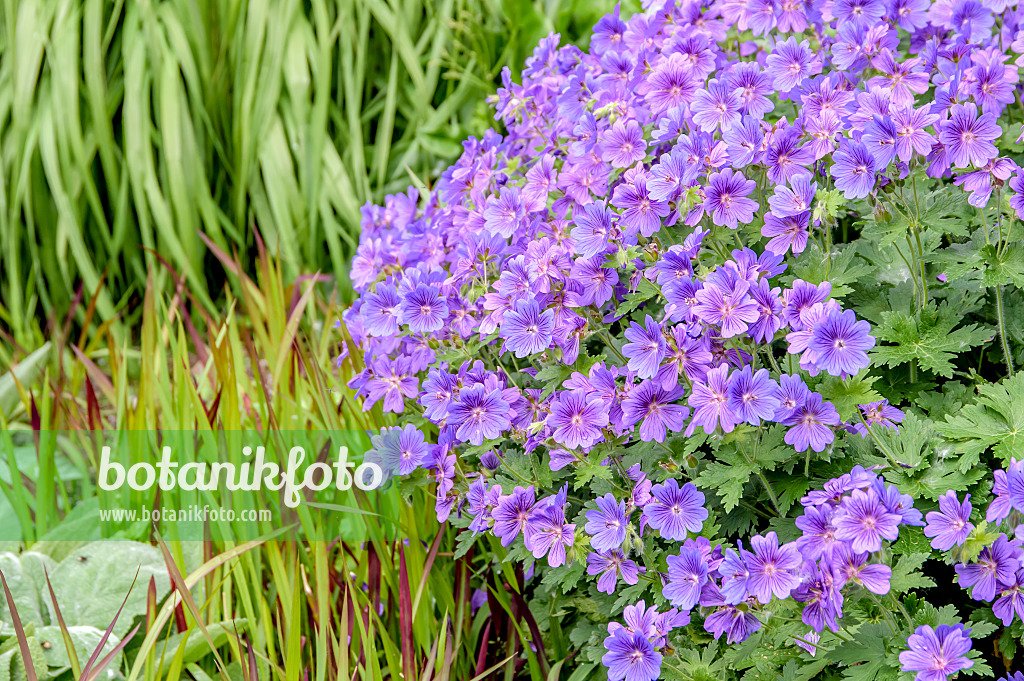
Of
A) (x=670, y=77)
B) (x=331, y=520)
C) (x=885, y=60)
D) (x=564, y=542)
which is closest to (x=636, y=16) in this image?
(x=670, y=77)

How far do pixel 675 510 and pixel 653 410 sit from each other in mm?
121

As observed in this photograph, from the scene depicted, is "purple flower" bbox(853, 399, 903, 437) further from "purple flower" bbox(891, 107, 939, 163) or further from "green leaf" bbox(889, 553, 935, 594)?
"purple flower" bbox(891, 107, 939, 163)

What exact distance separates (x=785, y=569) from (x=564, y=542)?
0.90 feet

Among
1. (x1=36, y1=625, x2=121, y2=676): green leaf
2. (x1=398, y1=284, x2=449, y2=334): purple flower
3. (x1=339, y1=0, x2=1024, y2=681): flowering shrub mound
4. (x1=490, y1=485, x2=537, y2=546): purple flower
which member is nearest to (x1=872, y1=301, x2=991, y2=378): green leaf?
(x1=339, y1=0, x2=1024, y2=681): flowering shrub mound

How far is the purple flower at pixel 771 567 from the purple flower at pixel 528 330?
0.35 metres

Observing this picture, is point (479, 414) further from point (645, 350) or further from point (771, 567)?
point (771, 567)

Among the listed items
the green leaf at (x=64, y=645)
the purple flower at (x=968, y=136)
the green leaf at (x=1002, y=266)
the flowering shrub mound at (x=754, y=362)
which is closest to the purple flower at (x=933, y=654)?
the flowering shrub mound at (x=754, y=362)

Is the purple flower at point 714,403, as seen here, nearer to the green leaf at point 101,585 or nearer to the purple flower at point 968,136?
the purple flower at point 968,136

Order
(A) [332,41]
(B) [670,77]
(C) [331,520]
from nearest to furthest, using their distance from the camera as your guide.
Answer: (B) [670,77] < (C) [331,520] < (A) [332,41]

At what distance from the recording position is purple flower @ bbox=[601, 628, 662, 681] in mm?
915

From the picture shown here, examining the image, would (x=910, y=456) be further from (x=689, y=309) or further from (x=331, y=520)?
(x=331, y=520)

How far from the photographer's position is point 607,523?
0.97m

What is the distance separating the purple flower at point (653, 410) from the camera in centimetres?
95

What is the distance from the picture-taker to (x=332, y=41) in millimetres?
2615
